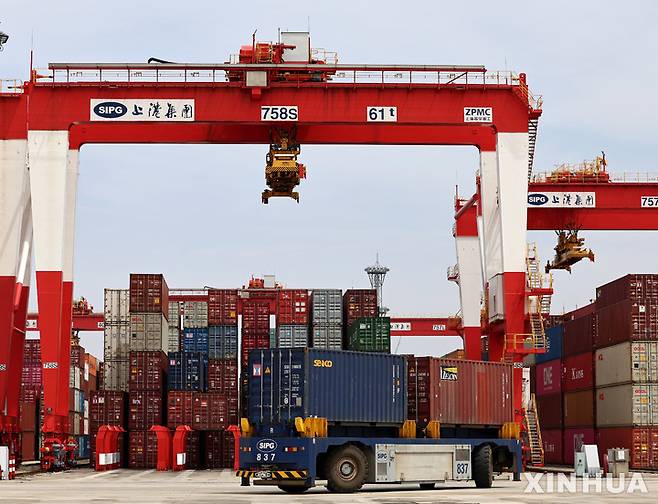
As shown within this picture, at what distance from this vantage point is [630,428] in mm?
44375

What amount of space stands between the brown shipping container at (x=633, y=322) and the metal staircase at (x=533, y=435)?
4.35 metres

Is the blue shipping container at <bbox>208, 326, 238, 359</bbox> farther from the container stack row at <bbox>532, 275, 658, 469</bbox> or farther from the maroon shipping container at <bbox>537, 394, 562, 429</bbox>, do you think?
the maroon shipping container at <bbox>537, 394, 562, 429</bbox>

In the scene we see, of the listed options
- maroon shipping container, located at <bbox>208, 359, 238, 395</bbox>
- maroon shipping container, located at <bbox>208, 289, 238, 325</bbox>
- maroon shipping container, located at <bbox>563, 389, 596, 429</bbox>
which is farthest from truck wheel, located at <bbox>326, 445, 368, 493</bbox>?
maroon shipping container, located at <bbox>208, 289, 238, 325</bbox>

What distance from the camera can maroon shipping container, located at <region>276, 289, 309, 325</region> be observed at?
53.1m

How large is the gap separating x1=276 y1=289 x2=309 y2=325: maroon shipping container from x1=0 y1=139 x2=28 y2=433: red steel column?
15002mm

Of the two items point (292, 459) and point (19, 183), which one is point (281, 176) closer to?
point (19, 183)

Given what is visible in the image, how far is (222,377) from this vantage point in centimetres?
4938

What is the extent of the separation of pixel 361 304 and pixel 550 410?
41.6 feet

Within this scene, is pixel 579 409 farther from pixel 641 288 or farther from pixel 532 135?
pixel 532 135

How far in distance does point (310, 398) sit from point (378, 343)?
67.3 feet

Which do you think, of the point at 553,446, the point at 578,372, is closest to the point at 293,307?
the point at 578,372

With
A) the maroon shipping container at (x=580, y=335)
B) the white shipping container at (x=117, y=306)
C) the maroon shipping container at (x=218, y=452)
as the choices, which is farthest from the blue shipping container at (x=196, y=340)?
the maroon shipping container at (x=580, y=335)

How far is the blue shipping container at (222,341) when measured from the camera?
52250mm

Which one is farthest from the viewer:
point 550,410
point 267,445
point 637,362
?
point 550,410
